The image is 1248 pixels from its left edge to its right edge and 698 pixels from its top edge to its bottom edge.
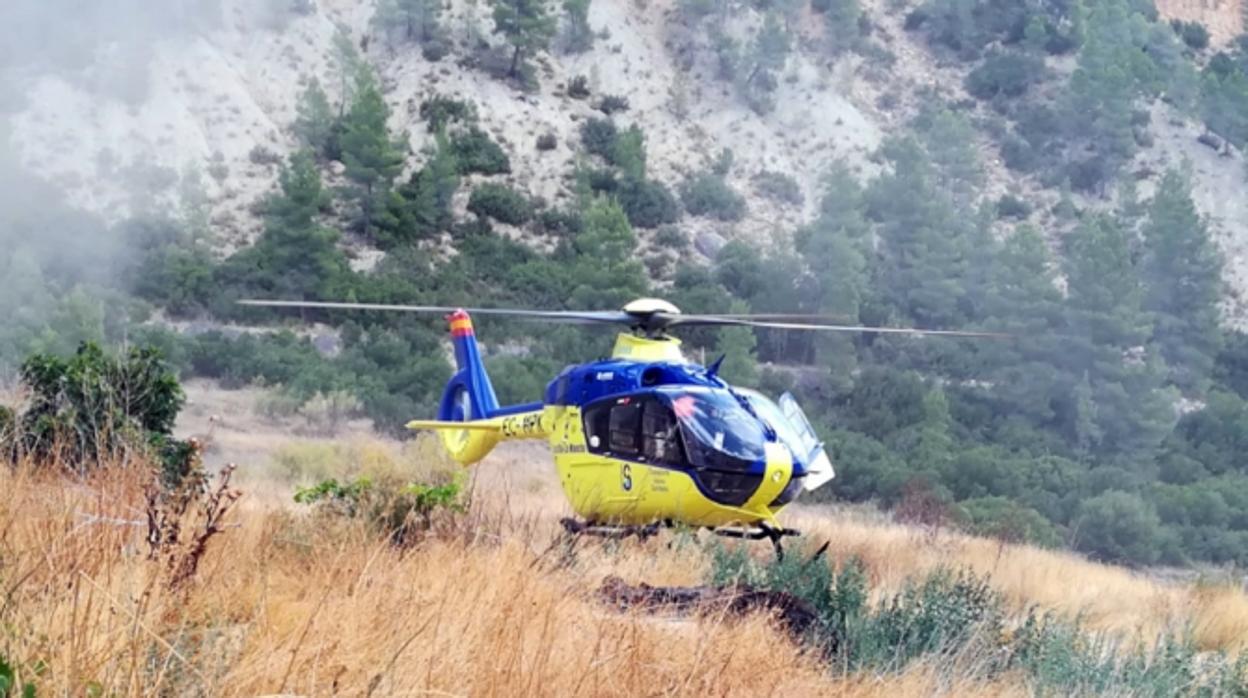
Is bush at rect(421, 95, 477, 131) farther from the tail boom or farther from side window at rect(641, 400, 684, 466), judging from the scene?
side window at rect(641, 400, 684, 466)

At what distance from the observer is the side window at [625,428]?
9.91 meters

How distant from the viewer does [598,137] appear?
44.4m

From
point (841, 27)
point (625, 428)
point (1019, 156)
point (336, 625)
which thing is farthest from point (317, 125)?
point (336, 625)

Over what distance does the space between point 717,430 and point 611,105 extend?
37.5 metres

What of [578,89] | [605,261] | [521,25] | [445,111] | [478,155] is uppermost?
[521,25]

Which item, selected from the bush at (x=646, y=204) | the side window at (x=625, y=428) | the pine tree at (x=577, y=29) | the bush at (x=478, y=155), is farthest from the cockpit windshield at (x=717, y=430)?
the pine tree at (x=577, y=29)

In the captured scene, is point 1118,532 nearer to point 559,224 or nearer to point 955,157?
point 559,224

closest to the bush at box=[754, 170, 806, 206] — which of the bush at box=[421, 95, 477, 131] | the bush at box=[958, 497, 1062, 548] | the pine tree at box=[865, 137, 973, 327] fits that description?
the pine tree at box=[865, 137, 973, 327]

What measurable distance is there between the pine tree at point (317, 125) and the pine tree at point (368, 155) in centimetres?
204

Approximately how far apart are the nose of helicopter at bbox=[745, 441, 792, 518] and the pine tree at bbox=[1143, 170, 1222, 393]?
30.0 metres

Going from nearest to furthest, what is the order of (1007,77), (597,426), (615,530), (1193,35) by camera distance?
1. (615,530)
2. (597,426)
3. (1007,77)
4. (1193,35)

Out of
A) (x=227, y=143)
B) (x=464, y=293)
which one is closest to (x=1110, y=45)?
(x=464, y=293)

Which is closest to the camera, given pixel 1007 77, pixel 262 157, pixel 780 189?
pixel 262 157

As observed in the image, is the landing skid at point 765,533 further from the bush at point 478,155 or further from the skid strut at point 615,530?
the bush at point 478,155
